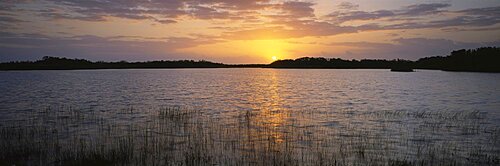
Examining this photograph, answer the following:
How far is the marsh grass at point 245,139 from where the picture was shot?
542 inches

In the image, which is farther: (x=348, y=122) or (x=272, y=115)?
(x=272, y=115)

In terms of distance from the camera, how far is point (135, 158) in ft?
44.5

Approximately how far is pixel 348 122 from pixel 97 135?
14785 mm

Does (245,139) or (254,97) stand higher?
(245,139)

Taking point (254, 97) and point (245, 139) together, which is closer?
point (245, 139)

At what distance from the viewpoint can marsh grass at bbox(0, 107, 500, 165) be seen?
13758 millimetres

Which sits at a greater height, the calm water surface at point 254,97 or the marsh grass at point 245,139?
the marsh grass at point 245,139

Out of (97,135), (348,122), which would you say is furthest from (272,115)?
(97,135)

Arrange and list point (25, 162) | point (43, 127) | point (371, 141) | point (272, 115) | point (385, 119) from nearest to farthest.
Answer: point (25, 162) → point (371, 141) → point (43, 127) → point (385, 119) → point (272, 115)

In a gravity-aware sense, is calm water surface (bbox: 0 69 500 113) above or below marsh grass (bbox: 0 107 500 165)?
below

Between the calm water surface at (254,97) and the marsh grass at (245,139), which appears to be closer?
the marsh grass at (245,139)

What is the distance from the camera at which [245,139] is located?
17.9 metres

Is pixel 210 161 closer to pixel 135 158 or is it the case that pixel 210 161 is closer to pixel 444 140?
pixel 135 158

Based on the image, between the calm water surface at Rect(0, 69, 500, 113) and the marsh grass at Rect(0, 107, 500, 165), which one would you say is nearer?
the marsh grass at Rect(0, 107, 500, 165)
